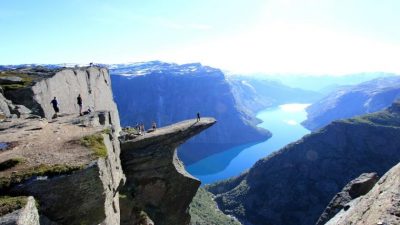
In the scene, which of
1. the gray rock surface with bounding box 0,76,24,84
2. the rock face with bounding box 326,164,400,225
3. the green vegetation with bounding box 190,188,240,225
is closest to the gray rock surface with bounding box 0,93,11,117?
the gray rock surface with bounding box 0,76,24,84

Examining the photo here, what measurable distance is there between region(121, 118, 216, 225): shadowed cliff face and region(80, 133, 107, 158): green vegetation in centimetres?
707

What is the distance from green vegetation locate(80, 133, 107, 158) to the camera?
2042cm

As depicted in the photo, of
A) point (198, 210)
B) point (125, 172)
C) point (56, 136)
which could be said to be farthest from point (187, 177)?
point (198, 210)

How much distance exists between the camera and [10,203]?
14.8 metres

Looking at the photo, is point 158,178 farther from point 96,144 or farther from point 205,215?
point 205,215

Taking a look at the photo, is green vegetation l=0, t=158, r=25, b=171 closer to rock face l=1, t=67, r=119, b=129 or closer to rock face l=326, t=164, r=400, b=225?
rock face l=326, t=164, r=400, b=225

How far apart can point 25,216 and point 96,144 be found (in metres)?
7.78

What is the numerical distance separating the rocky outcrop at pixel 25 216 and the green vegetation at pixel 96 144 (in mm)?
4800

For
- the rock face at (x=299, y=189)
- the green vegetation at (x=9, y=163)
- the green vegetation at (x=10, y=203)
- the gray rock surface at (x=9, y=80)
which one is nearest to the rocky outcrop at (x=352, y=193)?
the green vegetation at (x=9, y=163)

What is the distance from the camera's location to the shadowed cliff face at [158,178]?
2973 centimetres

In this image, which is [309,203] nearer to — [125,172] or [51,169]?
[125,172]

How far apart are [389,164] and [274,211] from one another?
6555 centimetres

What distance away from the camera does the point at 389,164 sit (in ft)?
622

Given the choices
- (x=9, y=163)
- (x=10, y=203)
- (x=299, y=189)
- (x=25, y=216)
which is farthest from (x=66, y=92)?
(x=299, y=189)
